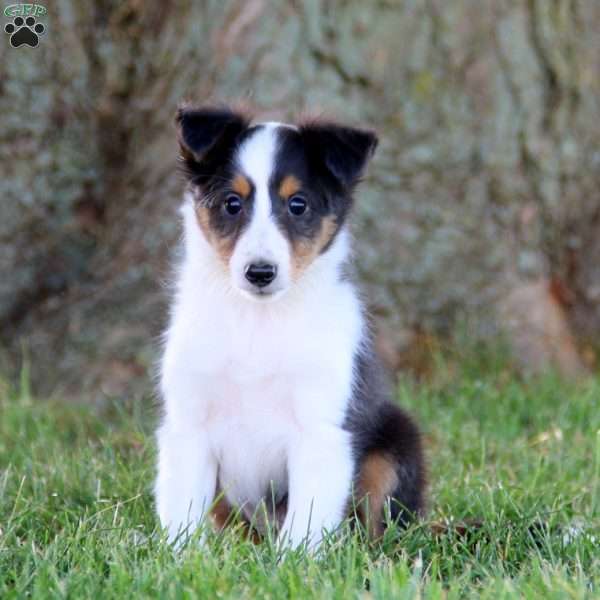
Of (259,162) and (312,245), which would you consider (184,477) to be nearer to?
(312,245)

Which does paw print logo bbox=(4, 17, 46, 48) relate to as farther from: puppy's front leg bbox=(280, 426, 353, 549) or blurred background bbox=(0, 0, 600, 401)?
puppy's front leg bbox=(280, 426, 353, 549)

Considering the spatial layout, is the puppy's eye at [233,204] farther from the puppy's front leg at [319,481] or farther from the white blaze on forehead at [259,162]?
the puppy's front leg at [319,481]

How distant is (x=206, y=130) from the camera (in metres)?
4.32

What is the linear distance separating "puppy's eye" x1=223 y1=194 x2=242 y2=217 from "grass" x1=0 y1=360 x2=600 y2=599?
3.66ft

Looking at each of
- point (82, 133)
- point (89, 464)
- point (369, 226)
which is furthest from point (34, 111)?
point (89, 464)

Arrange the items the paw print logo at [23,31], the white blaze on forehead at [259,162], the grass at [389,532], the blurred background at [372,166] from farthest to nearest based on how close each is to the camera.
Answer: the paw print logo at [23,31] < the blurred background at [372,166] < the white blaze on forehead at [259,162] < the grass at [389,532]

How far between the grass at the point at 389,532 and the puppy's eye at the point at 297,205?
1.14 meters

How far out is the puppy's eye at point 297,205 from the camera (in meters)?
4.28

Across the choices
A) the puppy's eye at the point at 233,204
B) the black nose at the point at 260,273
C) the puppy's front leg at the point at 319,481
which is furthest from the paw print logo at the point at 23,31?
the puppy's front leg at the point at 319,481

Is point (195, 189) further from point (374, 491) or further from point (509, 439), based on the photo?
point (509, 439)

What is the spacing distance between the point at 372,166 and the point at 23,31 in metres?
2.08

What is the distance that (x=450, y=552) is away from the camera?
3932 mm

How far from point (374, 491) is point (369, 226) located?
254cm

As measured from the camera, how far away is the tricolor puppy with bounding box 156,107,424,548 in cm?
417
